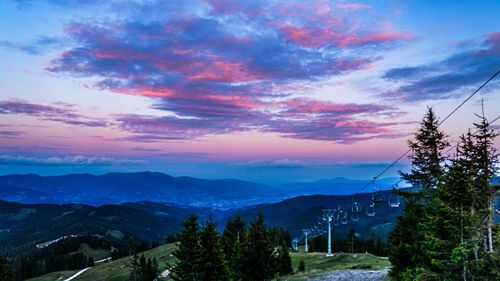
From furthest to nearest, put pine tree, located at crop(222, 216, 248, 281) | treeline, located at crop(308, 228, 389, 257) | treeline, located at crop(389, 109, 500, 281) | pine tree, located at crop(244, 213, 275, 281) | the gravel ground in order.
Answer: treeline, located at crop(308, 228, 389, 257)
pine tree, located at crop(222, 216, 248, 281)
pine tree, located at crop(244, 213, 275, 281)
the gravel ground
treeline, located at crop(389, 109, 500, 281)

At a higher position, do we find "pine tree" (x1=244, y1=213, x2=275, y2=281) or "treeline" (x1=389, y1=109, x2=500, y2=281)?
"treeline" (x1=389, y1=109, x2=500, y2=281)

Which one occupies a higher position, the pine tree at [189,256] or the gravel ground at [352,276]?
the pine tree at [189,256]

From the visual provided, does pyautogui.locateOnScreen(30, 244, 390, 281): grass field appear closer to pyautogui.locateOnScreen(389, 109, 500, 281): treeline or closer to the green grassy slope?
the green grassy slope

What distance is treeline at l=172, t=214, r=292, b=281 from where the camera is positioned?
4594cm

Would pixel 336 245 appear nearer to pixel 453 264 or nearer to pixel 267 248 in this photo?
pixel 267 248

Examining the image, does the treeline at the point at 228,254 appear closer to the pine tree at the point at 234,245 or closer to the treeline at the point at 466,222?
the pine tree at the point at 234,245

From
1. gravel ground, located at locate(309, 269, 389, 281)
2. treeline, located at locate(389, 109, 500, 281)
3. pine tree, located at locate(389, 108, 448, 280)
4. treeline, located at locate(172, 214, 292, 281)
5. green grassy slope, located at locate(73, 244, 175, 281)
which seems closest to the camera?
treeline, located at locate(389, 109, 500, 281)

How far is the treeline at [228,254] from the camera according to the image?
4594 centimetres

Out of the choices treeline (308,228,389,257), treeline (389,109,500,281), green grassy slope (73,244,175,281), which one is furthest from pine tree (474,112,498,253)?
green grassy slope (73,244,175,281)

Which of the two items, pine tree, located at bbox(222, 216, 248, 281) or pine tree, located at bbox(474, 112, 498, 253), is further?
pine tree, located at bbox(222, 216, 248, 281)

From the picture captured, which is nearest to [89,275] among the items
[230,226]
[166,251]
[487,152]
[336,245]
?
[166,251]

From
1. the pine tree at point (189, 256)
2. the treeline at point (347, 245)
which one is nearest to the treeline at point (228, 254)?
the pine tree at point (189, 256)

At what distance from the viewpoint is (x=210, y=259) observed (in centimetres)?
4647

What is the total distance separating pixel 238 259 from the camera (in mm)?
57656
